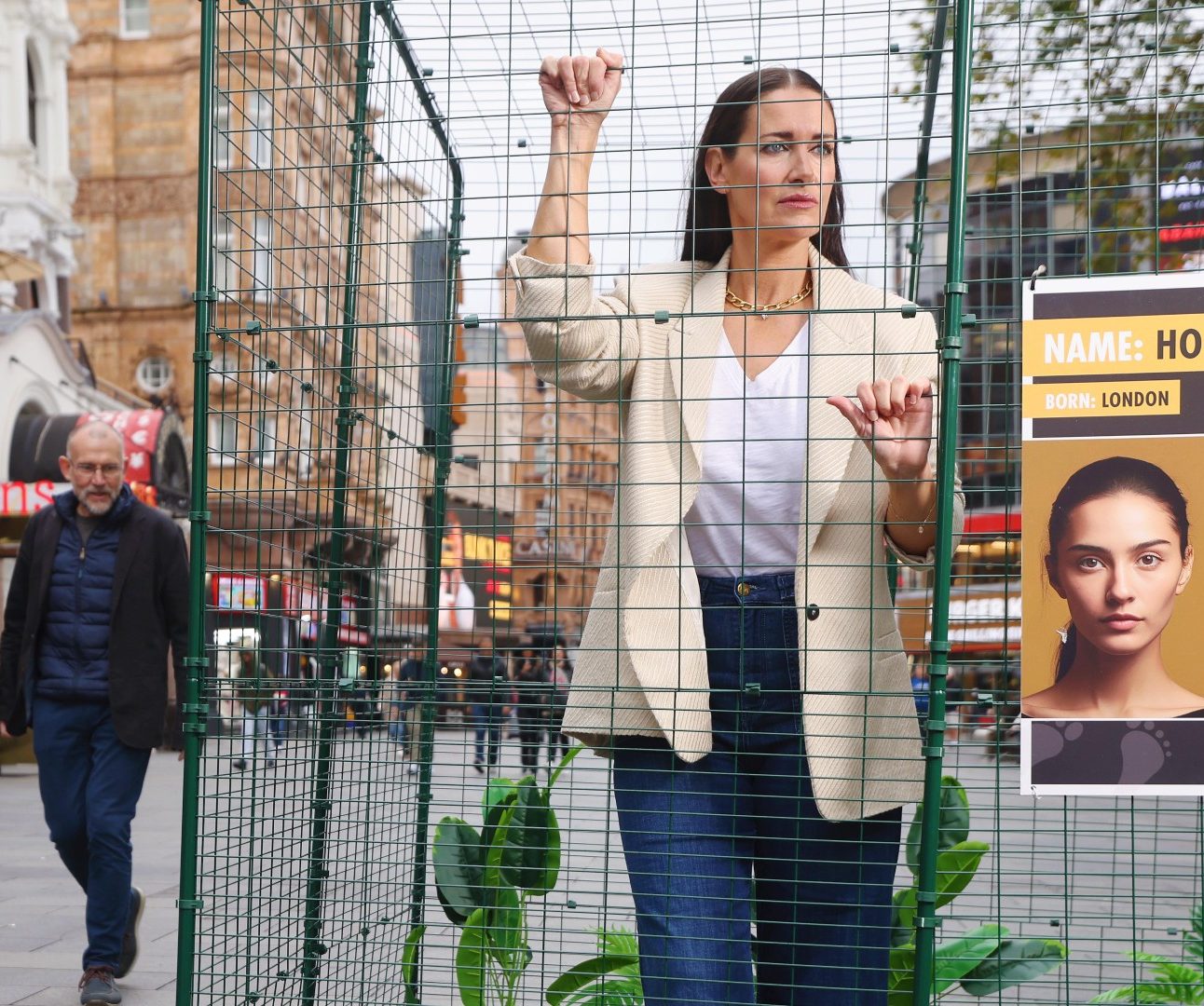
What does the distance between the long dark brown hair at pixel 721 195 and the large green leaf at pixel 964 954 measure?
1.61 meters

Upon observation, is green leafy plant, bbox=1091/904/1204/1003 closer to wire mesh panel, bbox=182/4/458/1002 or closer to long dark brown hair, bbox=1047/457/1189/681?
long dark brown hair, bbox=1047/457/1189/681

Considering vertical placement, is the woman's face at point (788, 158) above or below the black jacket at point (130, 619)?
above

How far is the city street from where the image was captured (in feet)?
10.4

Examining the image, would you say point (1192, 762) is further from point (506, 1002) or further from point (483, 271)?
point (483, 271)

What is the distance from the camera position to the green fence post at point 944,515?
2627 millimetres

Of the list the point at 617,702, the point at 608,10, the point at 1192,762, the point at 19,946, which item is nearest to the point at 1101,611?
the point at 1192,762

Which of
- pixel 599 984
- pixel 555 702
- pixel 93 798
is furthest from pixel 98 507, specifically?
pixel 599 984

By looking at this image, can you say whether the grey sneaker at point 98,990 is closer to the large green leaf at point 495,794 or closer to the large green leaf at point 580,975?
the large green leaf at point 495,794

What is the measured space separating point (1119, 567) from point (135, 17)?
49.6 metres

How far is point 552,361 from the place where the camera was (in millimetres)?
2875

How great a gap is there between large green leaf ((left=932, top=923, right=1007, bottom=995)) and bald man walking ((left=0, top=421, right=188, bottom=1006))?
118 inches

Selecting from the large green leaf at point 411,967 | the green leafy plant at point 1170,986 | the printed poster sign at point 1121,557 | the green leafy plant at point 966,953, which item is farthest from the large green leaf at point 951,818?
the large green leaf at point 411,967

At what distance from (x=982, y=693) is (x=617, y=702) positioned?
726 millimetres

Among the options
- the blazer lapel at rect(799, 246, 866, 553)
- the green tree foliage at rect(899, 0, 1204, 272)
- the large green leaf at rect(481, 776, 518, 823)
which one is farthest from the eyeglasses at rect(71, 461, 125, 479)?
the blazer lapel at rect(799, 246, 866, 553)
